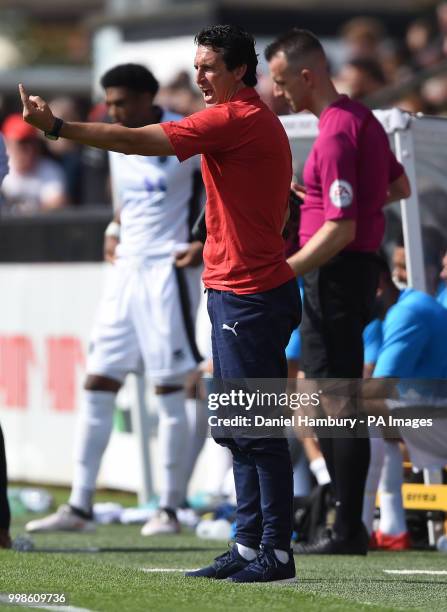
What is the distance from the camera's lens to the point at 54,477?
1192 centimetres

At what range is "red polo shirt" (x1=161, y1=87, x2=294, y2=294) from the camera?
5840 mm

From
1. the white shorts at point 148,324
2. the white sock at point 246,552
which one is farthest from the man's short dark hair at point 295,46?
the white sock at point 246,552

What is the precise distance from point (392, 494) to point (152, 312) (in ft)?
5.60

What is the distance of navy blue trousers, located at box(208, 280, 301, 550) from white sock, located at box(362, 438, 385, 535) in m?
1.75

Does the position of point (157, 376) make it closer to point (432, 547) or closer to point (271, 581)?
point (432, 547)

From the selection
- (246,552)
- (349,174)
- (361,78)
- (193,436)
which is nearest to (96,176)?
(361,78)

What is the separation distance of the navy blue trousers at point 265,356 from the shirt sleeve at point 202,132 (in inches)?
22.8

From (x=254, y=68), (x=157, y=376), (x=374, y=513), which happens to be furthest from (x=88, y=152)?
(x=254, y=68)

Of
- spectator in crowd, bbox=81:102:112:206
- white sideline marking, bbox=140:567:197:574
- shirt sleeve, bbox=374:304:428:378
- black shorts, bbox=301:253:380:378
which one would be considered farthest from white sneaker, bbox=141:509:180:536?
spectator in crowd, bbox=81:102:112:206

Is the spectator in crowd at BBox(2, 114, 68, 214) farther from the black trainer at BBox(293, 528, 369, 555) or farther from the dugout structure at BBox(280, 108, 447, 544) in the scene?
the black trainer at BBox(293, 528, 369, 555)

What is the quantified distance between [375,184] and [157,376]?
7.17 feet

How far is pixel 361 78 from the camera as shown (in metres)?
12.6

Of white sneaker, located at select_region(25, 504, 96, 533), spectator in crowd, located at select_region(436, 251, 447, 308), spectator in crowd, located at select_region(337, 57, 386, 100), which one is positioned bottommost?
white sneaker, located at select_region(25, 504, 96, 533)

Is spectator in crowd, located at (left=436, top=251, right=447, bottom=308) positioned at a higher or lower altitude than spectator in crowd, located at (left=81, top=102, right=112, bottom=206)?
lower
